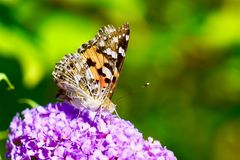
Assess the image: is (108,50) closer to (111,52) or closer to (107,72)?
(111,52)

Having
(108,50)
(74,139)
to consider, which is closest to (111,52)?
(108,50)

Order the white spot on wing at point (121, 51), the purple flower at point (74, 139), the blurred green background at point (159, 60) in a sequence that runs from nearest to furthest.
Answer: the purple flower at point (74, 139)
the white spot on wing at point (121, 51)
the blurred green background at point (159, 60)

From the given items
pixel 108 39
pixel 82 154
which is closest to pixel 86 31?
pixel 108 39

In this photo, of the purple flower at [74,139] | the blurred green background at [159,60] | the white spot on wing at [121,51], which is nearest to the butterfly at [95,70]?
the white spot on wing at [121,51]

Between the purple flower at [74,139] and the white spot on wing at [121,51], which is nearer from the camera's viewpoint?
the purple flower at [74,139]

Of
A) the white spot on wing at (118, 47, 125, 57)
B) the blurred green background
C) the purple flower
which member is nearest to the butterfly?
the white spot on wing at (118, 47, 125, 57)

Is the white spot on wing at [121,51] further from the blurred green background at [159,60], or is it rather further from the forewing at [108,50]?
the blurred green background at [159,60]
